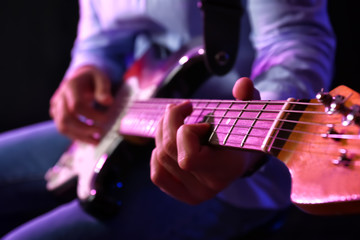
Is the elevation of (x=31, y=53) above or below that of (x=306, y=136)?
below

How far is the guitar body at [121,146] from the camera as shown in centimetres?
64

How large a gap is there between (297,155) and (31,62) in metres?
1.49

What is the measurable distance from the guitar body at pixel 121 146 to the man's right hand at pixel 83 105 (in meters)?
0.03

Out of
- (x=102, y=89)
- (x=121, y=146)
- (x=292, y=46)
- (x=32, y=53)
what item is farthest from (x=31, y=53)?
(x=292, y=46)

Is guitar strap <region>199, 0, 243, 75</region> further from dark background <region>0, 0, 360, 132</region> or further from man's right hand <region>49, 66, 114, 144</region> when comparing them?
dark background <region>0, 0, 360, 132</region>

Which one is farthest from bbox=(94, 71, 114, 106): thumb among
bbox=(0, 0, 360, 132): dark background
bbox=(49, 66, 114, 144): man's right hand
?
bbox=(0, 0, 360, 132): dark background

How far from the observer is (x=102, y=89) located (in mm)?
840

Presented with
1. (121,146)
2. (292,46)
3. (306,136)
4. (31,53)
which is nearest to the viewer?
(306,136)

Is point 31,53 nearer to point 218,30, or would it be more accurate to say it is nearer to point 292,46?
point 218,30

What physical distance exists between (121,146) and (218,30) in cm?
29

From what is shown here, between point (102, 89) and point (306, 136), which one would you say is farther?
point (102, 89)

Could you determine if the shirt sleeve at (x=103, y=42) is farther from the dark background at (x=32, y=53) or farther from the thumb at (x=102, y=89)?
the dark background at (x=32, y=53)

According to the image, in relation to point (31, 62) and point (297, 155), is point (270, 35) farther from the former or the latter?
point (31, 62)

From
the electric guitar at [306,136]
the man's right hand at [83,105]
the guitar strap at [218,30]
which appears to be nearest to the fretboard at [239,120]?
the electric guitar at [306,136]
